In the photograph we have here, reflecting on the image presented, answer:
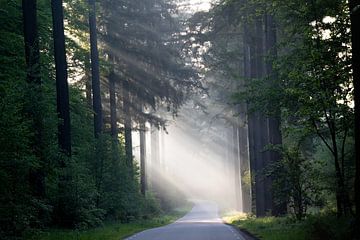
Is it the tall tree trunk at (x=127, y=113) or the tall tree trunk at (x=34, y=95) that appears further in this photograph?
the tall tree trunk at (x=127, y=113)

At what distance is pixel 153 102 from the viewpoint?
3872 centimetres


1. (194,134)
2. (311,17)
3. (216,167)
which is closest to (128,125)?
(311,17)

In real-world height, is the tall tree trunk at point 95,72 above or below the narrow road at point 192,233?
above

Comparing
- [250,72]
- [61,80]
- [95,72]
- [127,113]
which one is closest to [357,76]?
[61,80]

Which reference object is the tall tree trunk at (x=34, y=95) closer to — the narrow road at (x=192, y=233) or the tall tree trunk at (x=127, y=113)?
the narrow road at (x=192, y=233)

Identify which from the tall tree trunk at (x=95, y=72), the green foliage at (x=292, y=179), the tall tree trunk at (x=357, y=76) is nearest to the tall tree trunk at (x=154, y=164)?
the tall tree trunk at (x=95, y=72)

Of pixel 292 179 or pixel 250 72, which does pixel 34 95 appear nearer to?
pixel 292 179

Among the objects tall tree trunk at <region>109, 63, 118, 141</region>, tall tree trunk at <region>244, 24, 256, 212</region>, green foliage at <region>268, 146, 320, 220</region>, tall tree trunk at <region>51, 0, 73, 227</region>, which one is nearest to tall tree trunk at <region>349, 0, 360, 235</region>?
green foliage at <region>268, 146, 320, 220</region>

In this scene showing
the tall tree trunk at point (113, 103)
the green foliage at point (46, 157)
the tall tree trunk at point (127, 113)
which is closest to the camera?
the green foliage at point (46, 157)

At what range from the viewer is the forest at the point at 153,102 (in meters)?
16.0

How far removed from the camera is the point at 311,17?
57.0 ft

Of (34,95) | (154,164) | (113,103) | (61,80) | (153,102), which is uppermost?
(153,102)

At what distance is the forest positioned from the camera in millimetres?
15984

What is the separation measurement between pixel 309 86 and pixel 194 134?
71.9 meters
